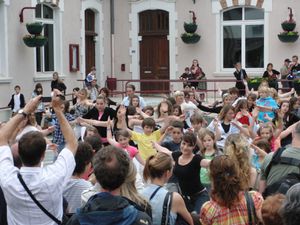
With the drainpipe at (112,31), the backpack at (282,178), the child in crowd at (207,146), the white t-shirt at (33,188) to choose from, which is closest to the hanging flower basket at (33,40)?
the drainpipe at (112,31)

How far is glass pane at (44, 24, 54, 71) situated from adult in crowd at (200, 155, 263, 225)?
16.7m

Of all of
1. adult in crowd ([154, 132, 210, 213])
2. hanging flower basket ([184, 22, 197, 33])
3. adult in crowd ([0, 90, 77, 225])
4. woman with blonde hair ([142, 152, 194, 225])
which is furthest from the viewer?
hanging flower basket ([184, 22, 197, 33])

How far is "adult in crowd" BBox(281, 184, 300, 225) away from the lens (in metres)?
2.86

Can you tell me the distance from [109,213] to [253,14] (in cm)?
2041

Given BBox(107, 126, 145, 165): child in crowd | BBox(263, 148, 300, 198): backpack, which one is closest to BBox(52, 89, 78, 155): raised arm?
BBox(263, 148, 300, 198): backpack

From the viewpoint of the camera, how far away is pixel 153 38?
964 inches

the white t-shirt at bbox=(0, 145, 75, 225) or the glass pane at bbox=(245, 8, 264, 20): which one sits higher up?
the glass pane at bbox=(245, 8, 264, 20)

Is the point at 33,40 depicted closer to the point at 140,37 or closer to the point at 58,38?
the point at 58,38

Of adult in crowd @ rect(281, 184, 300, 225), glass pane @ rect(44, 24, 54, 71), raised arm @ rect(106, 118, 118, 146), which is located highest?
glass pane @ rect(44, 24, 54, 71)

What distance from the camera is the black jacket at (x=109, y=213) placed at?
143 inches

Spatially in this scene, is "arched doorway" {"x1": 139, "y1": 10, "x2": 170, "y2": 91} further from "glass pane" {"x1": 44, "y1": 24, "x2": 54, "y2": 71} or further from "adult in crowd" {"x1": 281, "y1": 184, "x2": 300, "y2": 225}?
"adult in crowd" {"x1": 281, "y1": 184, "x2": 300, "y2": 225}

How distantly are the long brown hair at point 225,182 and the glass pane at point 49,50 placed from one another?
16692 mm

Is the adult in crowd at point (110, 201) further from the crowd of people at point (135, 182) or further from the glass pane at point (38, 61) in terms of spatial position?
the glass pane at point (38, 61)

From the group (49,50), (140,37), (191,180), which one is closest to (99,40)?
(140,37)
